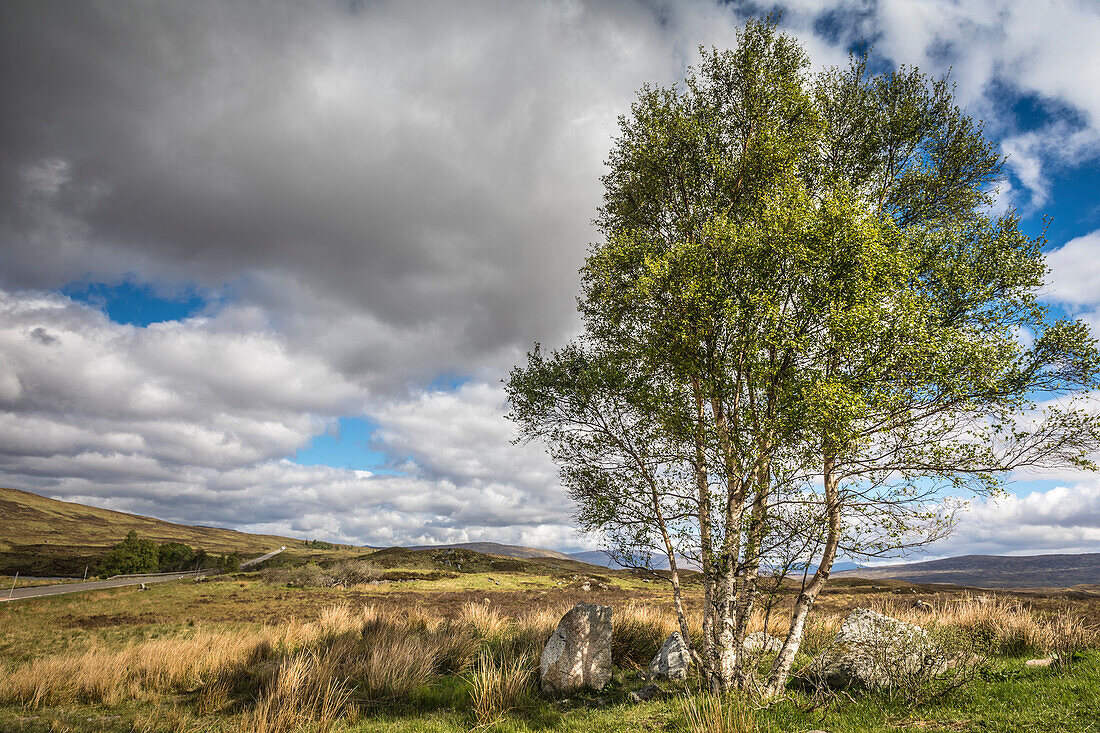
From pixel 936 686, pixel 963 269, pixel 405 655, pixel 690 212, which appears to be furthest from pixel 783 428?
pixel 405 655

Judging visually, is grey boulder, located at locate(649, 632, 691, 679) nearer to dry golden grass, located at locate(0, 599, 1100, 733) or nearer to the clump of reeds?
the clump of reeds

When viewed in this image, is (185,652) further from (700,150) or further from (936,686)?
(700,150)

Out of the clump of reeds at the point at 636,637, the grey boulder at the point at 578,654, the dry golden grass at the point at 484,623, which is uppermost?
the grey boulder at the point at 578,654

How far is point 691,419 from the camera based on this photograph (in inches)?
424

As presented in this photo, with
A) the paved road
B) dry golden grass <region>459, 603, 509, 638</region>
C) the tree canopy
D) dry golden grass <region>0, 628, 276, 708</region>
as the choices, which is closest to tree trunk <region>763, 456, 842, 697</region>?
the tree canopy

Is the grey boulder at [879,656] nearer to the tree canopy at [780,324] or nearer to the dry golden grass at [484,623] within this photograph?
the tree canopy at [780,324]

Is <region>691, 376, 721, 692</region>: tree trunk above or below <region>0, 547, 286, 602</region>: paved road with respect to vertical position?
above

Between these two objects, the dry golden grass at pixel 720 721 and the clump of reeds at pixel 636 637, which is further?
the clump of reeds at pixel 636 637

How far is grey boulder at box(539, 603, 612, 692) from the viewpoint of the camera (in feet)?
39.6

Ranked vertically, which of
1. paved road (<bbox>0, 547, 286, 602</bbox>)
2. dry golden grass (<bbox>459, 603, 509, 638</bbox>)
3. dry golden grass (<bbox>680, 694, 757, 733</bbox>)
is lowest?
paved road (<bbox>0, 547, 286, 602</bbox>)

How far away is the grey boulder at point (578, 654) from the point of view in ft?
39.6

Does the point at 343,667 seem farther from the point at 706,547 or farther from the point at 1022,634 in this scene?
the point at 1022,634

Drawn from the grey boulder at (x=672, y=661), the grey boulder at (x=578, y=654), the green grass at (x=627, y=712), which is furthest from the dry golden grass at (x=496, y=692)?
the grey boulder at (x=672, y=661)

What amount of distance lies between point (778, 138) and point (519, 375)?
9234mm
